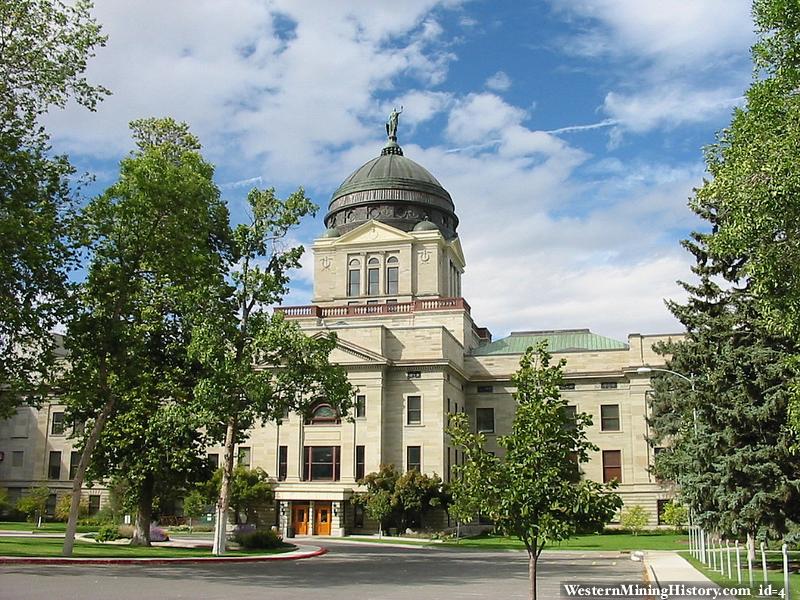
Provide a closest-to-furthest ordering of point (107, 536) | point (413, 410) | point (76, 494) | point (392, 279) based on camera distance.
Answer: point (76, 494)
point (107, 536)
point (413, 410)
point (392, 279)

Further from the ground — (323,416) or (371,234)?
(371,234)

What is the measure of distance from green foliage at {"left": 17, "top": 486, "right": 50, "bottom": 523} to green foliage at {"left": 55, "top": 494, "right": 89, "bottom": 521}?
1.20 metres

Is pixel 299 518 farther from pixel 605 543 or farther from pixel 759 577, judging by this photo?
pixel 759 577

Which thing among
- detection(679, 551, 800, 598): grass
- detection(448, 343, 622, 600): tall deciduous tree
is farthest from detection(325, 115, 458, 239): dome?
detection(448, 343, 622, 600): tall deciduous tree

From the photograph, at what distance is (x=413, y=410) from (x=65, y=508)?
26844 millimetres

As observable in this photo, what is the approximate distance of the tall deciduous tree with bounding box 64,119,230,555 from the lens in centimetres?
2950

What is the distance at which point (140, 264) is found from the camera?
30.7 meters

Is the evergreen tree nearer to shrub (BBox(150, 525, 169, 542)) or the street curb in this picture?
the street curb

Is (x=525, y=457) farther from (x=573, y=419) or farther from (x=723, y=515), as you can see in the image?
(x=723, y=515)

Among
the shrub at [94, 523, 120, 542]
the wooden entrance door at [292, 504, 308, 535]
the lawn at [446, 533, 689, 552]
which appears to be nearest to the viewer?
the shrub at [94, 523, 120, 542]

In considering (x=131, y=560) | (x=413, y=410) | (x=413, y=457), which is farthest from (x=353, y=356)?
(x=131, y=560)

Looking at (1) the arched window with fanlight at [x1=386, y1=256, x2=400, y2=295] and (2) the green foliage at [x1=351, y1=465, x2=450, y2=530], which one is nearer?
(2) the green foliage at [x1=351, y1=465, x2=450, y2=530]

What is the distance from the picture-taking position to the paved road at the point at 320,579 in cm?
1939

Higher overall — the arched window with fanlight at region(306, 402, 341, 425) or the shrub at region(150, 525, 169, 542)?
the arched window with fanlight at region(306, 402, 341, 425)
